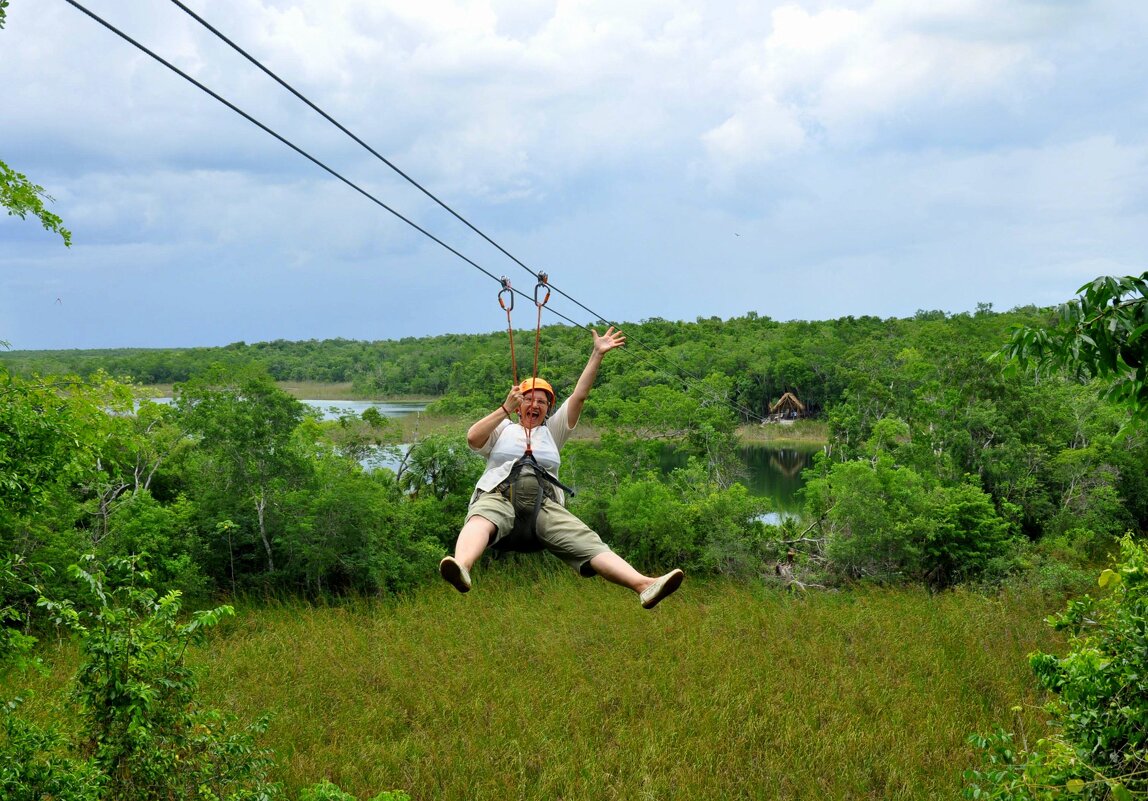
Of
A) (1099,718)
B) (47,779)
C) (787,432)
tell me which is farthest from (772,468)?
(47,779)

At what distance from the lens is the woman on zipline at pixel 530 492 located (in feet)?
17.7

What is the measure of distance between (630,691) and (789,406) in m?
49.8

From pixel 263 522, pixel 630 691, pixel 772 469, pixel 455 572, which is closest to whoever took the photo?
pixel 455 572

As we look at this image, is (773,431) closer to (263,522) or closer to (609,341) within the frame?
(263,522)

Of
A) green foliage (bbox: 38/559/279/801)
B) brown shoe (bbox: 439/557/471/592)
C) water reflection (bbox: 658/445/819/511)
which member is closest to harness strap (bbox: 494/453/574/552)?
brown shoe (bbox: 439/557/471/592)

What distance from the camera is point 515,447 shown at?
5.59 meters

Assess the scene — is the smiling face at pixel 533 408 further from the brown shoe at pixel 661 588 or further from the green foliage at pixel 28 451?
the green foliage at pixel 28 451

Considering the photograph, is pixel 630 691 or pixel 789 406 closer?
pixel 630 691

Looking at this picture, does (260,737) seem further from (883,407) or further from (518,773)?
(883,407)

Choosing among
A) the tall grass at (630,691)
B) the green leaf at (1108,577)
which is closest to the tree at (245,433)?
the tall grass at (630,691)

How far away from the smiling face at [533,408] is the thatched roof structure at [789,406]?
5315 cm

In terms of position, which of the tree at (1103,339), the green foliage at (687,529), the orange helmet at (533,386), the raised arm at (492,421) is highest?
the tree at (1103,339)

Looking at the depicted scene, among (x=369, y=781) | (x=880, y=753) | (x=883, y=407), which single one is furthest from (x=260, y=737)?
(x=883, y=407)

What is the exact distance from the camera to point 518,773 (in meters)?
8.61
